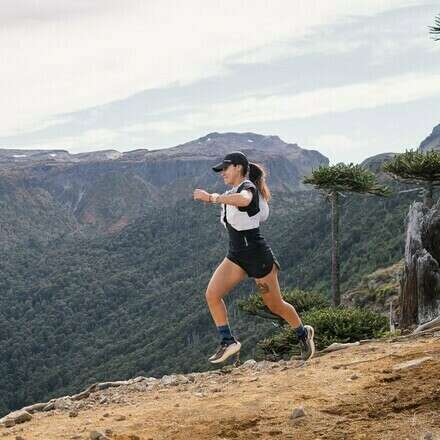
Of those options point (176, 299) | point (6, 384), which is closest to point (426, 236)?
point (6, 384)

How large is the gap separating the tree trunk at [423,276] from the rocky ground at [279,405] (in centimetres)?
370

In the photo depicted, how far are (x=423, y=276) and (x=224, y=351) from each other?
640 cm

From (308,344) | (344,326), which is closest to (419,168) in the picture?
(344,326)

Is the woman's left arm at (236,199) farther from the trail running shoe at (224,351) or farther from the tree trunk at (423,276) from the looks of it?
the tree trunk at (423,276)

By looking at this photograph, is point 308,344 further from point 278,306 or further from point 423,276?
point 423,276

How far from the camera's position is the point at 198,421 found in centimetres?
507

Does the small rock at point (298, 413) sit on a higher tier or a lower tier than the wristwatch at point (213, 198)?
lower

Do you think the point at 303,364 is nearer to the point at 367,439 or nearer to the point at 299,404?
the point at 299,404

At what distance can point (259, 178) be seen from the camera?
6695 mm

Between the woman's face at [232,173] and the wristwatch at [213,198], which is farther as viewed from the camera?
the woman's face at [232,173]

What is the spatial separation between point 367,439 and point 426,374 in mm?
1453

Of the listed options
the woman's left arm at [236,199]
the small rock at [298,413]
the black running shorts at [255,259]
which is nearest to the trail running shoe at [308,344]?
the black running shorts at [255,259]

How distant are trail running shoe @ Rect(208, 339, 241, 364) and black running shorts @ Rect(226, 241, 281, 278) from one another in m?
0.85

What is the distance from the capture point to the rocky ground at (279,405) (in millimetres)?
4523
